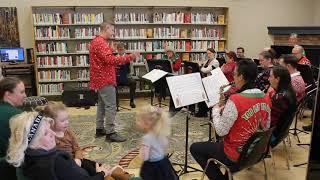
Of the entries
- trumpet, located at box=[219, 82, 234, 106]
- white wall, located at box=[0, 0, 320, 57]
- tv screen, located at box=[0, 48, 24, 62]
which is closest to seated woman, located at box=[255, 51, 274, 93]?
trumpet, located at box=[219, 82, 234, 106]

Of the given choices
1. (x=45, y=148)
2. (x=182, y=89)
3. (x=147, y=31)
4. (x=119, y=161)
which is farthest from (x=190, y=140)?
(x=147, y=31)

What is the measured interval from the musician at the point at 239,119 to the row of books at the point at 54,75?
17.4ft

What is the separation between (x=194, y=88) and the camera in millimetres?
3240

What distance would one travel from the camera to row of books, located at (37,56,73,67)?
23.7ft

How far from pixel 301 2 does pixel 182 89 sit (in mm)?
6874

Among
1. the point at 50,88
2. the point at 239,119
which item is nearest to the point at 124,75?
the point at 50,88

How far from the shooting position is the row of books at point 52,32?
7.11 metres

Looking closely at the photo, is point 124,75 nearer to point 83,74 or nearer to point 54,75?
point 83,74

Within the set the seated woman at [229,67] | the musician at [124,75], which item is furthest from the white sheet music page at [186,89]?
the musician at [124,75]

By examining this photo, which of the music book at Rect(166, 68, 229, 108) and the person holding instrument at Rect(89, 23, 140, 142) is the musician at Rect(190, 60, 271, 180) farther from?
the person holding instrument at Rect(89, 23, 140, 142)

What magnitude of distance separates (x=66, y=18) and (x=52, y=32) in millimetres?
441

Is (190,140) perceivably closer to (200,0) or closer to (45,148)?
(45,148)

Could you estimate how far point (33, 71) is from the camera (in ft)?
23.9

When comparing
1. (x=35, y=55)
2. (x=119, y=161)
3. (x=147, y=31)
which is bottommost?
(x=119, y=161)
